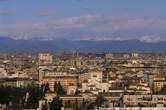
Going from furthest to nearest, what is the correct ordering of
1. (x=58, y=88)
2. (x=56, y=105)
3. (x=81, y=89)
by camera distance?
1. (x=81, y=89)
2. (x=58, y=88)
3. (x=56, y=105)

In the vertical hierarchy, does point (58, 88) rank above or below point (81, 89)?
above

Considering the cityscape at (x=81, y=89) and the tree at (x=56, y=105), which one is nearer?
the tree at (x=56, y=105)

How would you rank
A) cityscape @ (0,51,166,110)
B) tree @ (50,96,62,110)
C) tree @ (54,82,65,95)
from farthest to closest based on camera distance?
tree @ (54,82,65,95) → cityscape @ (0,51,166,110) → tree @ (50,96,62,110)

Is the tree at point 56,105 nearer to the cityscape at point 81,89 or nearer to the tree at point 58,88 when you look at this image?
the cityscape at point 81,89

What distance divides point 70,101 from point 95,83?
759 inches

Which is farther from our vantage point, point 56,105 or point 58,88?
point 58,88

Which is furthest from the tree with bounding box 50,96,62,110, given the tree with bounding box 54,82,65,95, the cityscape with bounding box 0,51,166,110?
the tree with bounding box 54,82,65,95

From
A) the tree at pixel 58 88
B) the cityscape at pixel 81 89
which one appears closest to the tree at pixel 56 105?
the cityscape at pixel 81 89

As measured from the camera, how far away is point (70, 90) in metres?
71.1

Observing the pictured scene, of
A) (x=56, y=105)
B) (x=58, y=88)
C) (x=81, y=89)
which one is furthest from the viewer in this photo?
(x=81, y=89)

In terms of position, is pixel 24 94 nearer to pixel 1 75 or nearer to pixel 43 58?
pixel 1 75

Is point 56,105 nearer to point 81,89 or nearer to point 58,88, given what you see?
point 58,88

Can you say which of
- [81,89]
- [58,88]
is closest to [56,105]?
[58,88]

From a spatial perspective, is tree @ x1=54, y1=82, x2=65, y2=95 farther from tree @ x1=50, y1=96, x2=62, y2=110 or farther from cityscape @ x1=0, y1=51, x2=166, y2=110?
tree @ x1=50, y1=96, x2=62, y2=110
